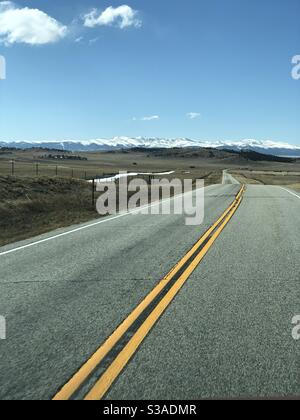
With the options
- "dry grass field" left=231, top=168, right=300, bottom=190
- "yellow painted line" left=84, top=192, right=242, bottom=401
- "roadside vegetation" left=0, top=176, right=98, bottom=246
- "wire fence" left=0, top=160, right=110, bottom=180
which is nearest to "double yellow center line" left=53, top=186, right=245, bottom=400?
"yellow painted line" left=84, top=192, right=242, bottom=401

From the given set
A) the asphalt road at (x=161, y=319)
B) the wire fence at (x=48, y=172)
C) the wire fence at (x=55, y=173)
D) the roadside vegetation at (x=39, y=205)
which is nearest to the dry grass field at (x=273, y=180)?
the wire fence at (x=55, y=173)

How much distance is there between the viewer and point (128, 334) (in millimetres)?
5523

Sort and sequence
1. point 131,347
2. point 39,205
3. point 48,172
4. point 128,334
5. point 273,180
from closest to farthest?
point 131,347 → point 128,334 → point 39,205 → point 48,172 → point 273,180

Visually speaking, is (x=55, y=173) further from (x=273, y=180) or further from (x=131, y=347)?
(x=131, y=347)

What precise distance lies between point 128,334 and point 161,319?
2.15ft

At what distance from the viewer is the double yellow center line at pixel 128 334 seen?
4.23m

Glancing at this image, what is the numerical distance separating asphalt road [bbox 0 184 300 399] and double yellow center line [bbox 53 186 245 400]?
9cm

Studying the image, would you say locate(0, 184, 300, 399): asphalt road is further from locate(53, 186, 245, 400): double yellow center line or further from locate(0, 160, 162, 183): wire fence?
locate(0, 160, 162, 183): wire fence

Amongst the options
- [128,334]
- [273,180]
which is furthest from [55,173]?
[128,334]

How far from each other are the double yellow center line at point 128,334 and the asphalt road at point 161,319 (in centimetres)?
9

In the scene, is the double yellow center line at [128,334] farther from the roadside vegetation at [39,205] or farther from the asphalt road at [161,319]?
the roadside vegetation at [39,205]

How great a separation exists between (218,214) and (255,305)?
539 inches
